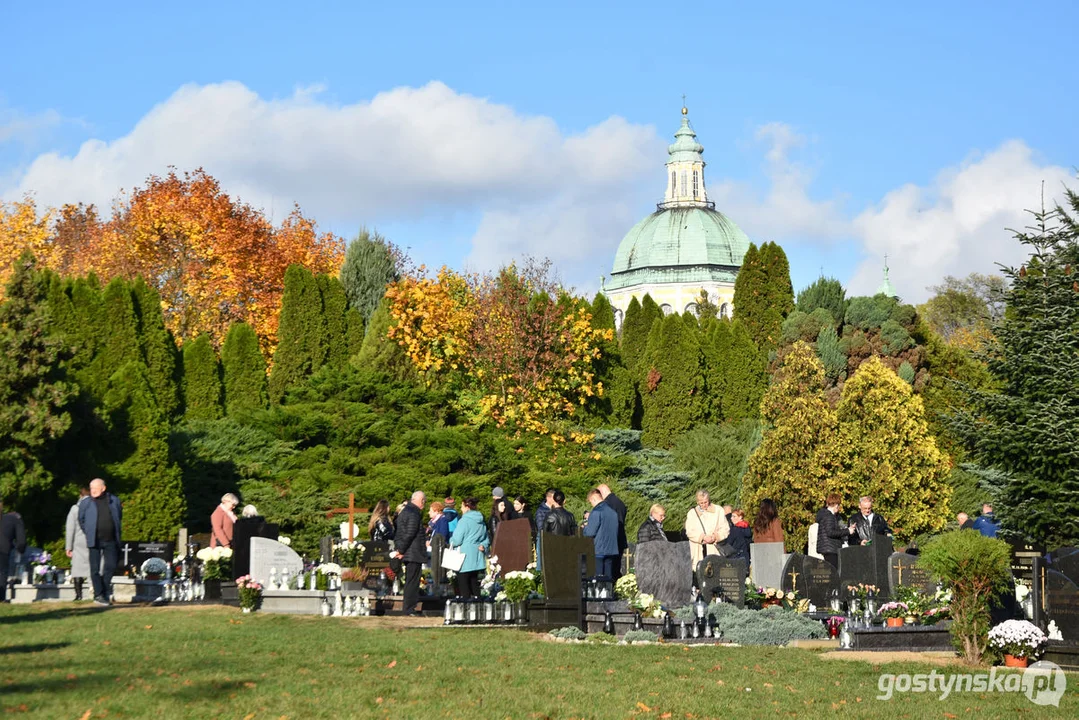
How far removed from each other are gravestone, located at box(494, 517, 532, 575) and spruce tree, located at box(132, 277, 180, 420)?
62.0 feet

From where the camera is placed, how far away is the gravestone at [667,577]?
16750 mm

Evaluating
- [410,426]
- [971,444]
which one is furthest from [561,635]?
[410,426]

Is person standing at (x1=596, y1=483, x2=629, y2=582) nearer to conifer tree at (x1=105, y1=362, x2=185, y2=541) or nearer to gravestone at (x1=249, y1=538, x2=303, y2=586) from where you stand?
gravestone at (x1=249, y1=538, x2=303, y2=586)

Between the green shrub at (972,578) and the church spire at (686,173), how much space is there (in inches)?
4338

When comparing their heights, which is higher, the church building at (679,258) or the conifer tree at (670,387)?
the church building at (679,258)

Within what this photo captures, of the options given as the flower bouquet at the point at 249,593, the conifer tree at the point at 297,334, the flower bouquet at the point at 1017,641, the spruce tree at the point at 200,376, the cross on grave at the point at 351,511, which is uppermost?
the conifer tree at the point at 297,334

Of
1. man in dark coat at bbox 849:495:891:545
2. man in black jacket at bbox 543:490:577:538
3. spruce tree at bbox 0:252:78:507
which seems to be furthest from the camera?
spruce tree at bbox 0:252:78:507

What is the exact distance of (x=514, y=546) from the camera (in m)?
18.8

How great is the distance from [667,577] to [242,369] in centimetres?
2563

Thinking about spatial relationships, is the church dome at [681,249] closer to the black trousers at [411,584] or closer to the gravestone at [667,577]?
the black trousers at [411,584]

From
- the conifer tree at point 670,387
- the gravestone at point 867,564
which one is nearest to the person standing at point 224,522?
the gravestone at point 867,564

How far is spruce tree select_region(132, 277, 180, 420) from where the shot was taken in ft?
118

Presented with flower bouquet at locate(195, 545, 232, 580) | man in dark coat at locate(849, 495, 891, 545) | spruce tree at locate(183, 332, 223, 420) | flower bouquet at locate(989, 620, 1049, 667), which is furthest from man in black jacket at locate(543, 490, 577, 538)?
spruce tree at locate(183, 332, 223, 420)

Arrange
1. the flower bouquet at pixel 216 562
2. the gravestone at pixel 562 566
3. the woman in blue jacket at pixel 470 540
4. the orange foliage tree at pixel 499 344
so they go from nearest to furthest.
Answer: the gravestone at pixel 562 566 < the woman in blue jacket at pixel 470 540 < the flower bouquet at pixel 216 562 < the orange foliage tree at pixel 499 344
